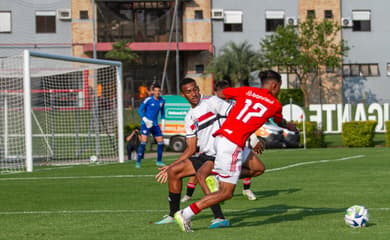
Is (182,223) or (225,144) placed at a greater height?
(225,144)

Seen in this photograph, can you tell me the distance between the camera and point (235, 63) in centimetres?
5738

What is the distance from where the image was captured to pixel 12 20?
58.8 metres

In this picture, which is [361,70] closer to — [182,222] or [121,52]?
[121,52]

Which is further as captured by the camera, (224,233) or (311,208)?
(311,208)

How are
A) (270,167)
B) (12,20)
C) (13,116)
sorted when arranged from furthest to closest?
(12,20)
(13,116)
(270,167)

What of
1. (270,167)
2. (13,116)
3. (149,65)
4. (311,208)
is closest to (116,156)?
(13,116)

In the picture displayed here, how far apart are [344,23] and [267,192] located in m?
48.8

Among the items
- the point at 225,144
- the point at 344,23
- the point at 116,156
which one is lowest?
the point at 116,156

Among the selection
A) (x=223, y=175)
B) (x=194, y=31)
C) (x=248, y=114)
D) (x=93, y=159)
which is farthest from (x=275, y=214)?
(x=194, y=31)

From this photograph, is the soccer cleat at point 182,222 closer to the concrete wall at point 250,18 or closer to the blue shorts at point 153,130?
the blue shorts at point 153,130

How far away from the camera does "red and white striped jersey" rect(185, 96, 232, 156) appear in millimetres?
10242

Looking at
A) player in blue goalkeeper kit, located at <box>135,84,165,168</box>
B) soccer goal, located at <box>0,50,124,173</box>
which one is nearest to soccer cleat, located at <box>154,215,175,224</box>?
player in blue goalkeeper kit, located at <box>135,84,165,168</box>

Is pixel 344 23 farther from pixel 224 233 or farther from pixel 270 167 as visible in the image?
pixel 224 233

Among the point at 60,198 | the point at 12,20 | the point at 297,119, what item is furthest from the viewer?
the point at 12,20
